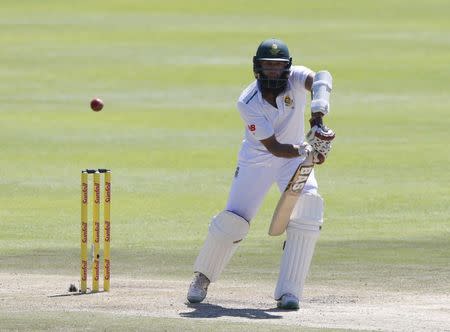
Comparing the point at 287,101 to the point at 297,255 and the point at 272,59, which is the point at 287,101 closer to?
the point at 272,59

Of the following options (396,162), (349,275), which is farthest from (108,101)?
(349,275)

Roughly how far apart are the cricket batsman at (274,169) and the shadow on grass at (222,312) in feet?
0.40

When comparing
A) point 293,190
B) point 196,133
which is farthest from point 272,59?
point 196,133

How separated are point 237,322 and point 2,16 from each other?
27.2 meters

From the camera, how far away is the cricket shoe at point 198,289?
27.4ft

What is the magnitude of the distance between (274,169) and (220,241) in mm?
565

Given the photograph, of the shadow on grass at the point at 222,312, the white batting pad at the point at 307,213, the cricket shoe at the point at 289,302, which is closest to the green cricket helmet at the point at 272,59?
the white batting pad at the point at 307,213

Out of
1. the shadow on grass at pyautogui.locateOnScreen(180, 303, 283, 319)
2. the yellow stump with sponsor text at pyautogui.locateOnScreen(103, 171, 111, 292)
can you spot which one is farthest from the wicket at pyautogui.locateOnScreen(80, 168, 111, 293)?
the shadow on grass at pyautogui.locateOnScreen(180, 303, 283, 319)

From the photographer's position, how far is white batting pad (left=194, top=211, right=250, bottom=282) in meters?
8.34

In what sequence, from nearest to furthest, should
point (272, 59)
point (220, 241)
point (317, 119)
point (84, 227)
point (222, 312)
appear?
point (222, 312) < point (317, 119) < point (272, 59) < point (220, 241) < point (84, 227)

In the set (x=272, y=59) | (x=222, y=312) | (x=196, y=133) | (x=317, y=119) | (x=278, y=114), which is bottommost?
(x=222, y=312)

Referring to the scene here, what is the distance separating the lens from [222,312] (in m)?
8.02

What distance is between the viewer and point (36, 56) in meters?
28.2

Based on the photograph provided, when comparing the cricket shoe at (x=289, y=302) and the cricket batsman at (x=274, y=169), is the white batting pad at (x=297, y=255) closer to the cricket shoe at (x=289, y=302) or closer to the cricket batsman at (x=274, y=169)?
the cricket batsman at (x=274, y=169)
